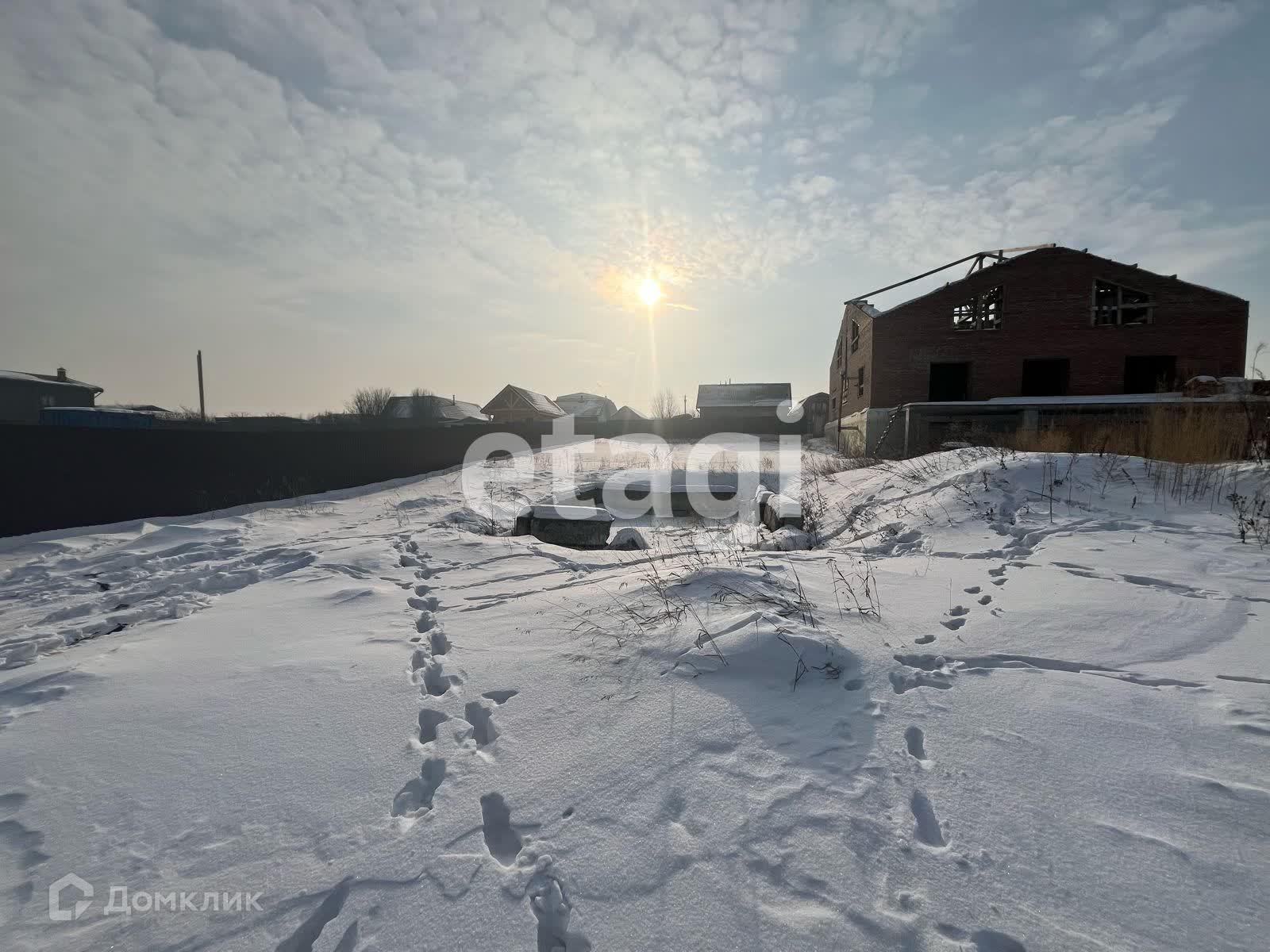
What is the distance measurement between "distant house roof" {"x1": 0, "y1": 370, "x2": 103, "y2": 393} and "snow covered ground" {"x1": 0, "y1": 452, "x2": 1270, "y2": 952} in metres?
40.6

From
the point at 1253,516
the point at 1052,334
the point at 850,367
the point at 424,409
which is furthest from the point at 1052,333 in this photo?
the point at 424,409

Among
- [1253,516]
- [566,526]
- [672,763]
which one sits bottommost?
[672,763]

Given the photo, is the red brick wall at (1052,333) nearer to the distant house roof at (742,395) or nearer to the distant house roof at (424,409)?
the distant house roof at (742,395)

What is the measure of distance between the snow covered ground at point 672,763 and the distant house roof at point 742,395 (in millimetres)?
34045

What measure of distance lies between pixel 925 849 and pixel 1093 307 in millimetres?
22210

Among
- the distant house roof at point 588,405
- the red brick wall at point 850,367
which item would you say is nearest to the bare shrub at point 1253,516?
the red brick wall at point 850,367

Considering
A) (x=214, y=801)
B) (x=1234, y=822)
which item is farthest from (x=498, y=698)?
(x=1234, y=822)

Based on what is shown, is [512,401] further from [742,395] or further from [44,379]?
[44,379]

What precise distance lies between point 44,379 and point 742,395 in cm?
4574

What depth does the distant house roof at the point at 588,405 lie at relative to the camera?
51.7 meters

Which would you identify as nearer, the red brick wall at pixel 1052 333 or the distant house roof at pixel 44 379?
the red brick wall at pixel 1052 333

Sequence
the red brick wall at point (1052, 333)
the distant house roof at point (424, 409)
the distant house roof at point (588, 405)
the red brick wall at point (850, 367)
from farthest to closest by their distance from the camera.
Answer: the distant house roof at point (588, 405) < the distant house roof at point (424, 409) < the red brick wall at point (850, 367) < the red brick wall at point (1052, 333)

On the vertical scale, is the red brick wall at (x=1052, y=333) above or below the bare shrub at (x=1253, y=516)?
above

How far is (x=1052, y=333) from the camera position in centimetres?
1703
